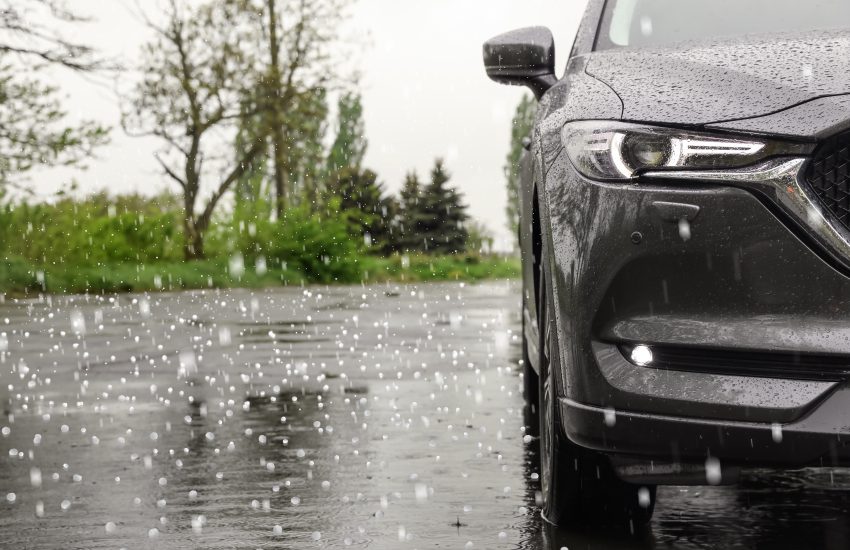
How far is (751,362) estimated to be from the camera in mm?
3227

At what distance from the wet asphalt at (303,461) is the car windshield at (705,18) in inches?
63.2

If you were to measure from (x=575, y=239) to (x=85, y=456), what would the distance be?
11.3 ft

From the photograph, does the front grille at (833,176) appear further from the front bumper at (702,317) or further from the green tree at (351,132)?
the green tree at (351,132)

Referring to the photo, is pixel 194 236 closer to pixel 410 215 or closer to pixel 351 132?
pixel 410 215

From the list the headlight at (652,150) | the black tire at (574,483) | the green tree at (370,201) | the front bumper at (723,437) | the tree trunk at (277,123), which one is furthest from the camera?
the green tree at (370,201)

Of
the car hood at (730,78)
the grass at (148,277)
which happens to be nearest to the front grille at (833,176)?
the car hood at (730,78)

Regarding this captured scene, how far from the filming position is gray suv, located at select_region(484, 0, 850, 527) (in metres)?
3.16

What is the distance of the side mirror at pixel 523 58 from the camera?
4.52m

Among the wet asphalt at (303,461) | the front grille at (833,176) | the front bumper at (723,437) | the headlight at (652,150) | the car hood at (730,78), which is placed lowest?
the wet asphalt at (303,461)

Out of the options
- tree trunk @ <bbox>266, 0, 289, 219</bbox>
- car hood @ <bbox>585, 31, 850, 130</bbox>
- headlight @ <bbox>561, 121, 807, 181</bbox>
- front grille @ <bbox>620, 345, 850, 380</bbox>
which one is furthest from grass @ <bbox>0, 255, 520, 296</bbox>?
front grille @ <bbox>620, 345, 850, 380</bbox>

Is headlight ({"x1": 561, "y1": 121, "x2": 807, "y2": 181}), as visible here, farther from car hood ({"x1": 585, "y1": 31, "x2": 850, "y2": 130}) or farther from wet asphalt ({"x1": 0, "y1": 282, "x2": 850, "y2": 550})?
wet asphalt ({"x1": 0, "y1": 282, "x2": 850, "y2": 550})

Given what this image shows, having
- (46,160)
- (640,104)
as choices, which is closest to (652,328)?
(640,104)

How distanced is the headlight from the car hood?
5 cm

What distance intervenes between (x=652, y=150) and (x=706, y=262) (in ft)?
1.05
